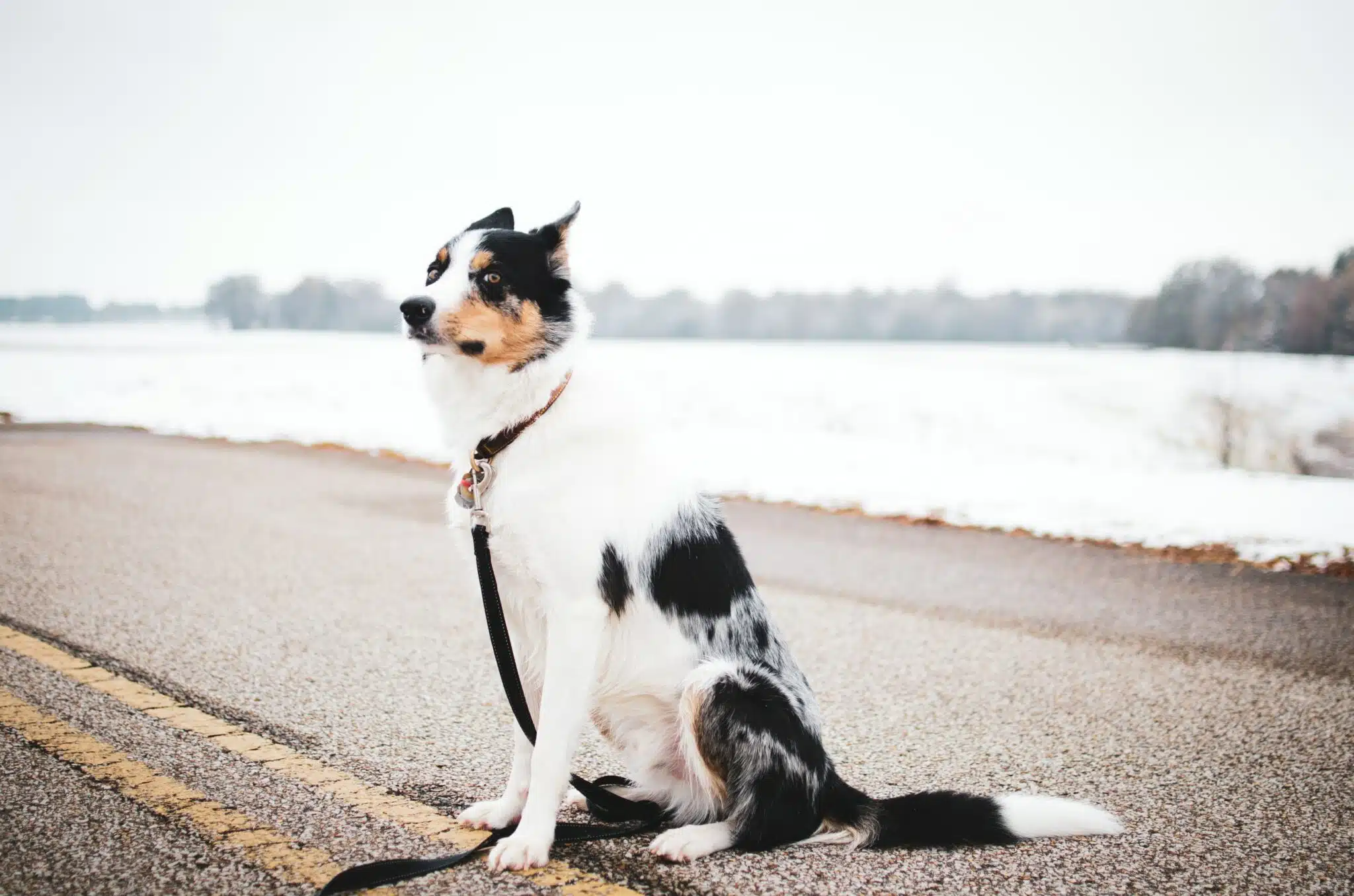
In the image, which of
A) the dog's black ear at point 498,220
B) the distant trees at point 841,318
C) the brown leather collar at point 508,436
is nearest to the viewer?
the brown leather collar at point 508,436

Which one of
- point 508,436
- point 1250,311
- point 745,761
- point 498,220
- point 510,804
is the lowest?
point 510,804

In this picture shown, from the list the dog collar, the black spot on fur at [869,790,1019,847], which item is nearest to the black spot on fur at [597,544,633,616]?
the dog collar

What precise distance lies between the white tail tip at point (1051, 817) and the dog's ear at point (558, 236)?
237 centimetres

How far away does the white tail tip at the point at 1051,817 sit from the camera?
306cm

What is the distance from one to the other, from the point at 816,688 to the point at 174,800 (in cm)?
307

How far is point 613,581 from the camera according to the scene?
2.92 metres

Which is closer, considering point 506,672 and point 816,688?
point 506,672

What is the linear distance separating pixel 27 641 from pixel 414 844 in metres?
3.08

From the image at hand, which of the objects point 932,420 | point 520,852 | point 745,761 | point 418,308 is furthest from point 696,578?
point 932,420

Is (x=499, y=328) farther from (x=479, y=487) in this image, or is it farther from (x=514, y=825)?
(x=514, y=825)

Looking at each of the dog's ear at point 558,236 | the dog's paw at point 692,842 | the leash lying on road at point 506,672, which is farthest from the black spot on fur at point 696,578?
the dog's ear at point 558,236

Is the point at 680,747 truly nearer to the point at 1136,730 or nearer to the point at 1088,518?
the point at 1136,730

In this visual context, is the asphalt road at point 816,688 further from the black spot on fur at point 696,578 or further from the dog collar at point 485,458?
the black spot on fur at point 696,578

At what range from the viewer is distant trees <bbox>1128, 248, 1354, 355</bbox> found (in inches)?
1512
